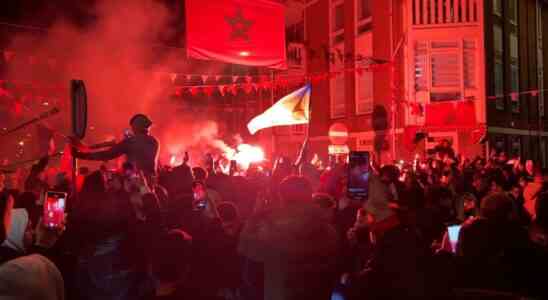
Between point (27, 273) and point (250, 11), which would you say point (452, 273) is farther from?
point (250, 11)

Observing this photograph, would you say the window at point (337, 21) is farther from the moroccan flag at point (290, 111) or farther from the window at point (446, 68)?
the moroccan flag at point (290, 111)

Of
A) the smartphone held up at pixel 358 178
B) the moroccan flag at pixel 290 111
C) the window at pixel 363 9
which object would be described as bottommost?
the smartphone held up at pixel 358 178

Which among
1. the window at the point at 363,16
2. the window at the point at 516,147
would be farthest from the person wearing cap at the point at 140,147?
the window at the point at 516,147

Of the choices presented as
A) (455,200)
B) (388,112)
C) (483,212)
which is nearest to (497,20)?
(388,112)

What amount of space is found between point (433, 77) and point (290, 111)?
9393mm

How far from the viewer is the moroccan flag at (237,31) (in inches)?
396

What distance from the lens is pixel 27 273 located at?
227 cm

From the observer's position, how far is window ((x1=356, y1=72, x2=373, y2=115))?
1823 cm

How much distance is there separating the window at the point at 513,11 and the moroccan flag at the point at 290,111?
46.8 feet

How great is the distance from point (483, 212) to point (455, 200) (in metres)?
2.91

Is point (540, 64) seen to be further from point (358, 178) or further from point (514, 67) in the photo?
point (358, 178)

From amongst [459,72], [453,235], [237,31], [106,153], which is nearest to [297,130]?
[459,72]

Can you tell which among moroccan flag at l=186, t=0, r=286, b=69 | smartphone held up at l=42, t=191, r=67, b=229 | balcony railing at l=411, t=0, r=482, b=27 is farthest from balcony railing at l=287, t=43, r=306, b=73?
smartphone held up at l=42, t=191, r=67, b=229

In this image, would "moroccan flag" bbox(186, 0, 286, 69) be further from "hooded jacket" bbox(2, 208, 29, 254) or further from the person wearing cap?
"hooded jacket" bbox(2, 208, 29, 254)
